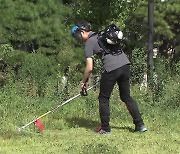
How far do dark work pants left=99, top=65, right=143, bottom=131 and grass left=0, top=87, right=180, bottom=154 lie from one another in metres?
0.24

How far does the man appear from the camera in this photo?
555 centimetres

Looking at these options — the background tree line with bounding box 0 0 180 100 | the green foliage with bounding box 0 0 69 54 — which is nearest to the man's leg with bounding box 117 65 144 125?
the background tree line with bounding box 0 0 180 100

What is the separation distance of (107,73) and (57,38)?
5.20 meters

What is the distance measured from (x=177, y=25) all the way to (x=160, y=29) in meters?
0.96

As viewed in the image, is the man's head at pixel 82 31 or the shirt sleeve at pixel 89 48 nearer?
the shirt sleeve at pixel 89 48

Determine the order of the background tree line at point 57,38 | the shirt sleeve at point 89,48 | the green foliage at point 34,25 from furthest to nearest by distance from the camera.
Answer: the green foliage at point 34,25 < the background tree line at point 57,38 < the shirt sleeve at point 89,48

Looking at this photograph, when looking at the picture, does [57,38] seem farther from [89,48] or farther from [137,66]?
[89,48]

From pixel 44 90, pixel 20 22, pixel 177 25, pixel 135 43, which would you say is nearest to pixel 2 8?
pixel 20 22

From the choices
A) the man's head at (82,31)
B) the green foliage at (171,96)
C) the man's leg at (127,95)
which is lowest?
the green foliage at (171,96)

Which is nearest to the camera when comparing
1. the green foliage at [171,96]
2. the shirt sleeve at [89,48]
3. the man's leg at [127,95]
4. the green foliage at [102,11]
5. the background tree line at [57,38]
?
the shirt sleeve at [89,48]

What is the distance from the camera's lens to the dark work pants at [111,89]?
558cm

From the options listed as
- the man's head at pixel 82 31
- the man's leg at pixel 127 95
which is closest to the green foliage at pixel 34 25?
the man's head at pixel 82 31

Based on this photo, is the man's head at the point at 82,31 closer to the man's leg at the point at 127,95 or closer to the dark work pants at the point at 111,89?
the dark work pants at the point at 111,89

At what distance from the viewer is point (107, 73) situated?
5.57 metres
